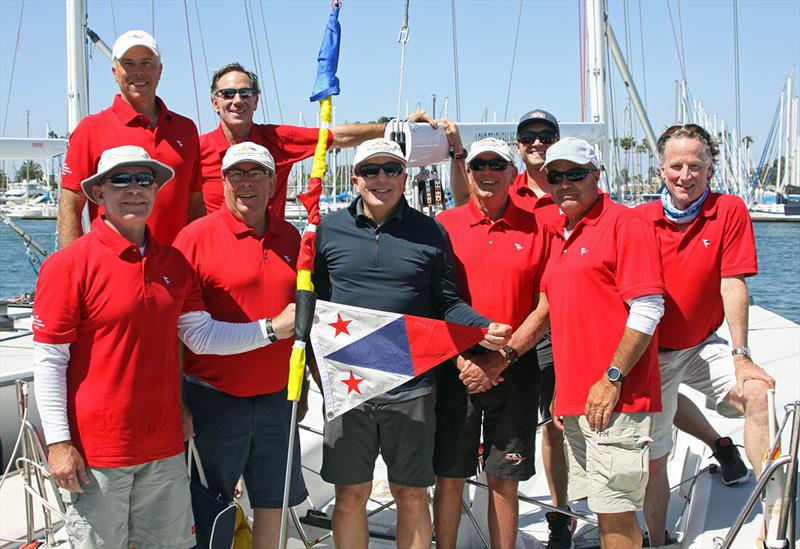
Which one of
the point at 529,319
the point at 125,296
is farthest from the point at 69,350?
the point at 529,319

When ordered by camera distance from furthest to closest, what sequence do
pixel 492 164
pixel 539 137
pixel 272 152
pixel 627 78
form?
pixel 627 78 → pixel 539 137 → pixel 272 152 → pixel 492 164

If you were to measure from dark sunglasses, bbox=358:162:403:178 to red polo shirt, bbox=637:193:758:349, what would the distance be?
1329 millimetres

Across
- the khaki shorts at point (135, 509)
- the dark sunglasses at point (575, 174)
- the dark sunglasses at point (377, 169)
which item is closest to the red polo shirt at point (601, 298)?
the dark sunglasses at point (575, 174)

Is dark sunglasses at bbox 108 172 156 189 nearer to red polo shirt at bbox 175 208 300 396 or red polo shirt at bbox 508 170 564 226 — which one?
red polo shirt at bbox 175 208 300 396

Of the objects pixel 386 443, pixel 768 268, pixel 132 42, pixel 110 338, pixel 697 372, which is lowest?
pixel 768 268

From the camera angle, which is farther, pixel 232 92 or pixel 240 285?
pixel 232 92

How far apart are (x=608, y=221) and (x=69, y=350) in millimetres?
2349

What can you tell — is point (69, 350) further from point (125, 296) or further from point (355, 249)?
point (355, 249)

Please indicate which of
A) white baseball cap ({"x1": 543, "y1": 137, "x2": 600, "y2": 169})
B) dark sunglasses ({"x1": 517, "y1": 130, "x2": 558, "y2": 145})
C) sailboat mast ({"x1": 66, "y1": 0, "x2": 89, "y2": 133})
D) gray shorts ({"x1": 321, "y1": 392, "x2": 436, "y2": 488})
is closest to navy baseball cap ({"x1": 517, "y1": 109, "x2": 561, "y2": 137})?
dark sunglasses ({"x1": 517, "y1": 130, "x2": 558, "y2": 145})

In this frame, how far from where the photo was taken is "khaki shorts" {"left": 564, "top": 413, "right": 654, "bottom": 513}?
11.7ft

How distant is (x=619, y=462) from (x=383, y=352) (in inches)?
46.3

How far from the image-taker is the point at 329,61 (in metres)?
4.00

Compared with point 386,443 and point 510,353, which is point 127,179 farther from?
point 510,353

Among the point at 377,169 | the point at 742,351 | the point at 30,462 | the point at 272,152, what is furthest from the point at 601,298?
the point at 30,462
